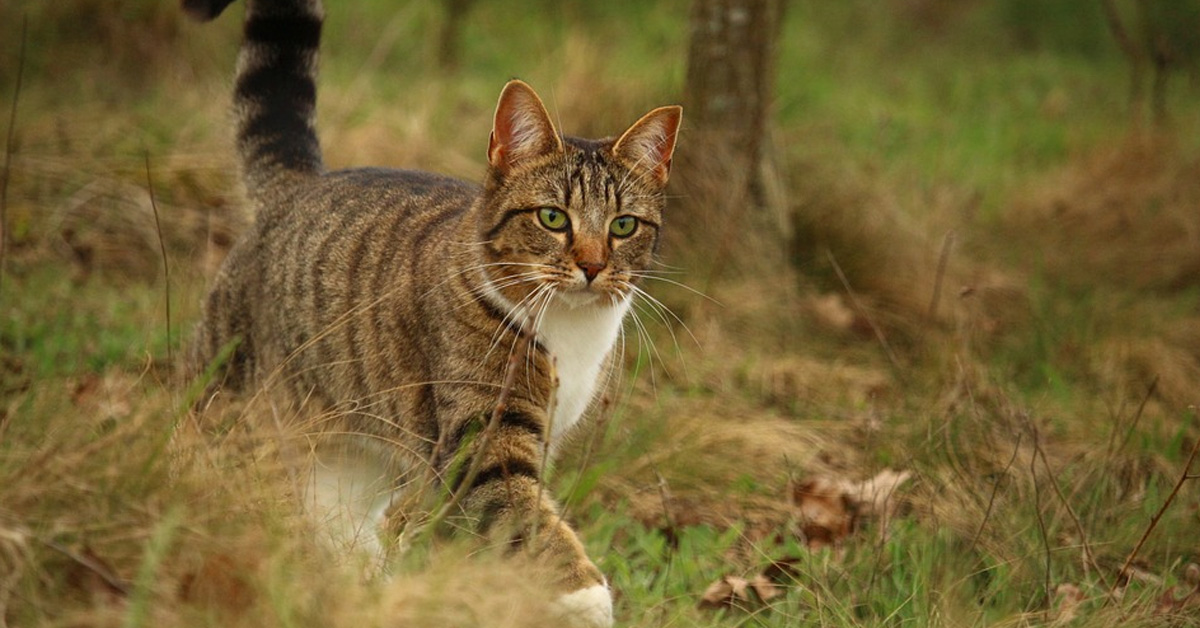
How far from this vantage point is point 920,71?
36.6 ft

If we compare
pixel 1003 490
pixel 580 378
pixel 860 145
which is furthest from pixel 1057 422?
pixel 860 145

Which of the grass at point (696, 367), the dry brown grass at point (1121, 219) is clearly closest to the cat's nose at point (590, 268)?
the grass at point (696, 367)

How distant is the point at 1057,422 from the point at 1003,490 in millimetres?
1148

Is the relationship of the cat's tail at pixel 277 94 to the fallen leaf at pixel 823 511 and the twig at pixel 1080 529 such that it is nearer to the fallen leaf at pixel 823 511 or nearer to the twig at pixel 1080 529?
the fallen leaf at pixel 823 511

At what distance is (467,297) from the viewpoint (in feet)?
10.5

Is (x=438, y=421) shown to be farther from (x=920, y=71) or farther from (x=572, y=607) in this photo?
(x=920, y=71)

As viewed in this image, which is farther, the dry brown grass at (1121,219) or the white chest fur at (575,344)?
the dry brown grass at (1121,219)

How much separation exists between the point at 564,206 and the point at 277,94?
Answer: 48.8 inches

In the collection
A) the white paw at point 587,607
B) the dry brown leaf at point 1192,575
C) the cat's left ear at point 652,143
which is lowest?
the dry brown leaf at point 1192,575

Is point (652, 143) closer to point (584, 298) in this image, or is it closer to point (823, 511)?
point (584, 298)

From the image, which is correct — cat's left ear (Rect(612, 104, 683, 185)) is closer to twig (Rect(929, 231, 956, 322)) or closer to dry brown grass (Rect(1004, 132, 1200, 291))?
twig (Rect(929, 231, 956, 322))

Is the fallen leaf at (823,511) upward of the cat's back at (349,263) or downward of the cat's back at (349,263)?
downward

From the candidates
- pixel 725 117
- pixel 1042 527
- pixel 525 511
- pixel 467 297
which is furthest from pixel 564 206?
pixel 725 117

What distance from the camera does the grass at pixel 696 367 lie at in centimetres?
225
